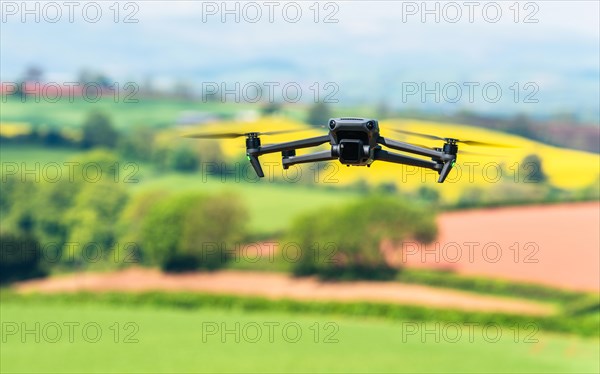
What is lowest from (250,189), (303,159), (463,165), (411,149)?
(250,189)

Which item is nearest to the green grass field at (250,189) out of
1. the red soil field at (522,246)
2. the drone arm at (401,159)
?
the red soil field at (522,246)

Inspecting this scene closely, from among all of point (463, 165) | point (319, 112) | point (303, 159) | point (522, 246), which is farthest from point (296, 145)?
point (319, 112)

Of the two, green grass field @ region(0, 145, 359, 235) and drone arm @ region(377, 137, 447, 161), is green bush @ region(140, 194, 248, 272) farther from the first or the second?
drone arm @ region(377, 137, 447, 161)

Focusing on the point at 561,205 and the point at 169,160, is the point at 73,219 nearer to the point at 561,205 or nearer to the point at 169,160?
the point at 169,160

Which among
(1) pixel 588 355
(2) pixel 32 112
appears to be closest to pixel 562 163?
(1) pixel 588 355

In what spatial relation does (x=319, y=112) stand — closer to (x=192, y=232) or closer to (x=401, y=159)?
(x=192, y=232)

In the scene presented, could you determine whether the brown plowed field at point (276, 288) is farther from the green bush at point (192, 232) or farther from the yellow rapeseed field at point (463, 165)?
the yellow rapeseed field at point (463, 165)

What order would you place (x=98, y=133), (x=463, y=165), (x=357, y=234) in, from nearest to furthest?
(x=463, y=165)
(x=357, y=234)
(x=98, y=133)

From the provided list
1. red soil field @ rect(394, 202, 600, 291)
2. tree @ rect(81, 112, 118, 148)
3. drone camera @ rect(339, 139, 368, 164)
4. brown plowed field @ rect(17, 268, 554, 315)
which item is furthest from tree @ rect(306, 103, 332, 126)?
drone camera @ rect(339, 139, 368, 164)
